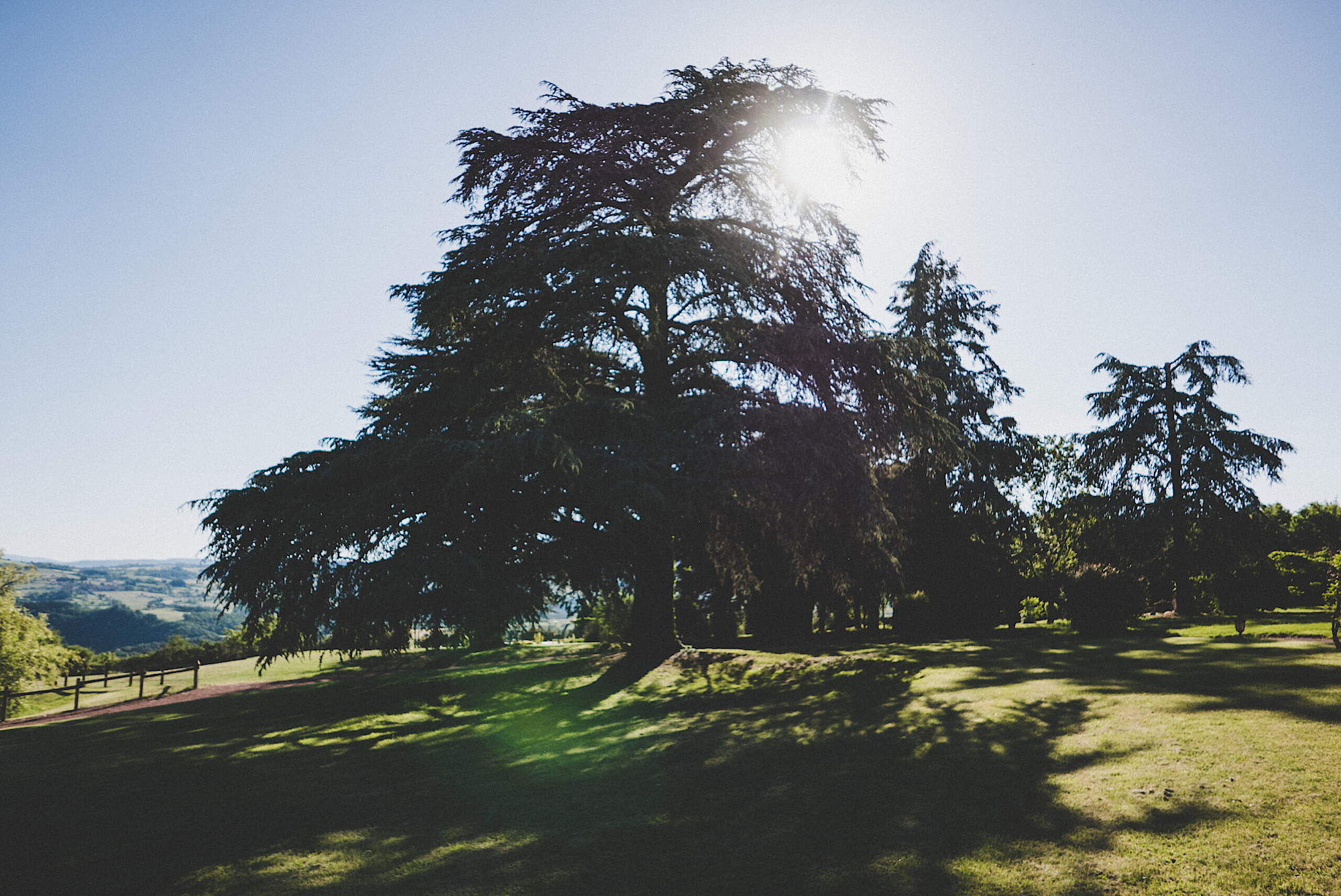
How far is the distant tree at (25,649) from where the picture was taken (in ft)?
70.8

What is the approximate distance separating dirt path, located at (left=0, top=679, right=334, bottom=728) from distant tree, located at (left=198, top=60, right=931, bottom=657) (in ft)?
30.9

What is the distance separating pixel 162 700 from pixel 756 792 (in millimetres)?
21274

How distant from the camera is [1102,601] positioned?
2019 cm

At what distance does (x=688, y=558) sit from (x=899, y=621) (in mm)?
13901

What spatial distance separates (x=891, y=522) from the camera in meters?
14.7

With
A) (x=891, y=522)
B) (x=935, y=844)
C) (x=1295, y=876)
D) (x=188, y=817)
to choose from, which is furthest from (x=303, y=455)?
(x=1295, y=876)

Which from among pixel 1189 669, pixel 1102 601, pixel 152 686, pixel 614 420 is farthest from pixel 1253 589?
pixel 152 686

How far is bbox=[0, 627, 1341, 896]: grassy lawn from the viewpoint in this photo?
18.1 feet

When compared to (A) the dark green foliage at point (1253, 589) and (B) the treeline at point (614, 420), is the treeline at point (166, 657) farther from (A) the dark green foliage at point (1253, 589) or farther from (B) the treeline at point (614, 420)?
(A) the dark green foliage at point (1253, 589)

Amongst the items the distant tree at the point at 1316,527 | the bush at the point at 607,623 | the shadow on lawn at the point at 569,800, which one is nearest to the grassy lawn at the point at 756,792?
the shadow on lawn at the point at 569,800

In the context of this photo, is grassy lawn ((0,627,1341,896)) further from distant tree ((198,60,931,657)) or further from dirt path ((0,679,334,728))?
dirt path ((0,679,334,728))

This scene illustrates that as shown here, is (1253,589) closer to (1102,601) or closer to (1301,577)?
(1301,577)

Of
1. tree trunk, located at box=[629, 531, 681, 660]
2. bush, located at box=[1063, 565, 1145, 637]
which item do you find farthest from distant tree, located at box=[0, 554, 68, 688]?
bush, located at box=[1063, 565, 1145, 637]

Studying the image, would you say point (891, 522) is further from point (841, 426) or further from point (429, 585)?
point (429, 585)
